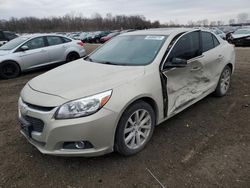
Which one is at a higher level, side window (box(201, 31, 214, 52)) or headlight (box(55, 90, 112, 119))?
side window (box(201, 31, 214, 52))

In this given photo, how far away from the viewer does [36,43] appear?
848cm

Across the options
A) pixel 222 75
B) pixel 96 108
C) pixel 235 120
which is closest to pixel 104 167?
pixel 96 108

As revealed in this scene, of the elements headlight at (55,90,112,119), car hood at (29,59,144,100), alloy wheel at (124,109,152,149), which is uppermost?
car hood at (29,59,144,100)

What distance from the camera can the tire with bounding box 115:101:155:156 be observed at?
2.81m

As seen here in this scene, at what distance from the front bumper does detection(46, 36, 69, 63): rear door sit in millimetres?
6364

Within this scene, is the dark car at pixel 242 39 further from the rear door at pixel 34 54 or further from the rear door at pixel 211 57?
the rear door at pixel 34 54

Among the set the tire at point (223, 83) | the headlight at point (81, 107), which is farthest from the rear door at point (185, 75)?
the headlight at point (81, 107)

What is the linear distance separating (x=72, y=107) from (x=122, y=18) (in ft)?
328

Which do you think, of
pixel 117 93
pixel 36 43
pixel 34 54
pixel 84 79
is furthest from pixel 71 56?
pixel 117 93

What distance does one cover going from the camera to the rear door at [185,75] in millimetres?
3482

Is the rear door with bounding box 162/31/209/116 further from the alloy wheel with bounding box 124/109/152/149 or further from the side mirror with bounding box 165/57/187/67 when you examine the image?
the alloy wheel with bounding box 124/109/152/149

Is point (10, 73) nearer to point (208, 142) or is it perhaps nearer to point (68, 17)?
point (208, 142)

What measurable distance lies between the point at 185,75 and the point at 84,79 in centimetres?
167

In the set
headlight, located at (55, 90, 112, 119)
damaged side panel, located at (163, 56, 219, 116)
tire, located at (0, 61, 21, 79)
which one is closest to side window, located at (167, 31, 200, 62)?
damaged side panel, located at (163, 56, 219, 116)
